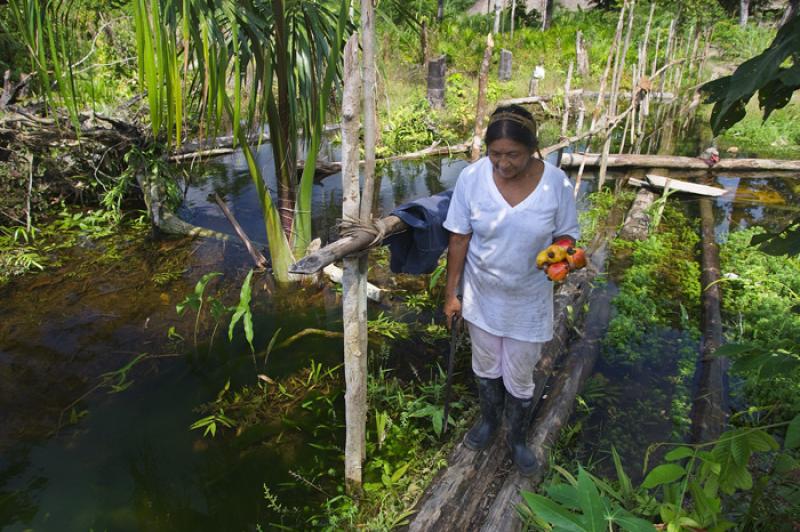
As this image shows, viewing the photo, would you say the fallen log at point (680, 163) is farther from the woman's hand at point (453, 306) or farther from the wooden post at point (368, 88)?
the wooden post at point (368, 88)

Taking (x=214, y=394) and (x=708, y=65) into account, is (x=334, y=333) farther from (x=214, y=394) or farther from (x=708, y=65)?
(x=708, y=65)

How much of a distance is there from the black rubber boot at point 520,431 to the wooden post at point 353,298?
704 millimetres

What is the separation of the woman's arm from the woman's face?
0.35m

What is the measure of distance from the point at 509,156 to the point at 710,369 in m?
2.45

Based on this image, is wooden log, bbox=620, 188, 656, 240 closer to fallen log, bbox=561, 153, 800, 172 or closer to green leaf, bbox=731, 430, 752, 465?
fallen log, bbox=561, 153, 800, 172

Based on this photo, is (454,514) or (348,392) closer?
(454,514)

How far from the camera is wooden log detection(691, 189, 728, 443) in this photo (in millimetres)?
2919

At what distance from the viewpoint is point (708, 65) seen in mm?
15500

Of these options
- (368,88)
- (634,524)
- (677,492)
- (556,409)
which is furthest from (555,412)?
(368,88)

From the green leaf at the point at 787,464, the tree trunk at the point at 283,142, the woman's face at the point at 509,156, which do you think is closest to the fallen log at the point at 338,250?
the woman's face at the point at 509,156

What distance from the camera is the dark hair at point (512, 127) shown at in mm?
1858

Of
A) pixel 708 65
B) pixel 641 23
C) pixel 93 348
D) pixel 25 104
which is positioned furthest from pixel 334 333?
pixel 641 23

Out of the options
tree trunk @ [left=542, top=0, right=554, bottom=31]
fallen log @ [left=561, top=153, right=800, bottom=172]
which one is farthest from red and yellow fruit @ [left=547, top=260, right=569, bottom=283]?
tree trunk @ [left=542, top=0, right=554, bottom=31]

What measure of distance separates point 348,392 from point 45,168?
17.1 ft
